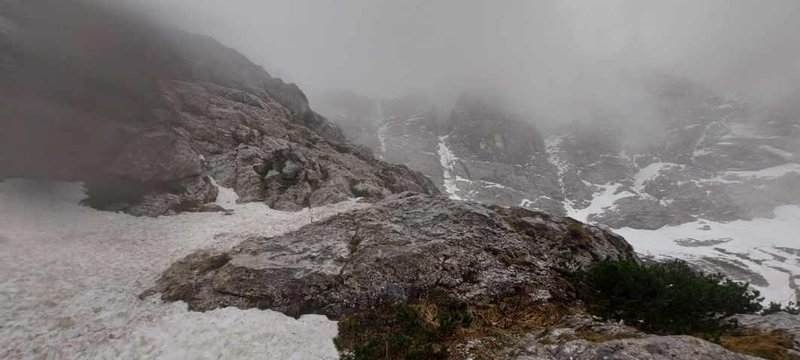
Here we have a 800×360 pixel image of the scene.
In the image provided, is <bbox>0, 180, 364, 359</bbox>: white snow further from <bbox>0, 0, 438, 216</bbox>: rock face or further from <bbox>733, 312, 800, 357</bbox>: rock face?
<bbox>733, 312, 800, 357</bbox>: rock face

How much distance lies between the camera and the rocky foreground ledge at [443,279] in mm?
16188

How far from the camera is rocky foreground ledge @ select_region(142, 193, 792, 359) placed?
53.1ft

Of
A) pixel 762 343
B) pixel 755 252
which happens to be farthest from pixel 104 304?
pixel 755 252

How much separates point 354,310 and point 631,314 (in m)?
11.9

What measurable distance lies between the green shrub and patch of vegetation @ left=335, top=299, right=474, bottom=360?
6.39 metres

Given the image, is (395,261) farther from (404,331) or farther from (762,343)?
(762,343)

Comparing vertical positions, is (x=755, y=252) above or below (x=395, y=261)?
below

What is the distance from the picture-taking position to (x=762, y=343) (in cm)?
1486

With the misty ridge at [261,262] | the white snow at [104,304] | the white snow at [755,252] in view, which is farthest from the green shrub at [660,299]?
the white snow at [755,252]

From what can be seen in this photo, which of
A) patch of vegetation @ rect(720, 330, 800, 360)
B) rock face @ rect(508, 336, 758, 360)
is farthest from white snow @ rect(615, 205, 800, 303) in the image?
rock face @ rect(508, 336, 758, 360)

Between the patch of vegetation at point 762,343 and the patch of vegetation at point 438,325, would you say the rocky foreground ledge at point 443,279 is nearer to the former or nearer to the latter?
the patch of vegetation at point 438,325

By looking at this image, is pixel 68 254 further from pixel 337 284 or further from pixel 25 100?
pixel 25 100

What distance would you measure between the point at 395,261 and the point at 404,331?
5073 mm

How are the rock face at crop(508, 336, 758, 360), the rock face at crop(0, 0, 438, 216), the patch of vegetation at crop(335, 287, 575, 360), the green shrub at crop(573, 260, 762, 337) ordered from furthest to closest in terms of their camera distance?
the rock face at crop(0, 0, 438, 216) < the green shrub at crop(573, 260, 762, 337) < the patch of vegetation at crop(335, 287, 575, 360) < the rock face at crop(508, 336, 758, 360)
